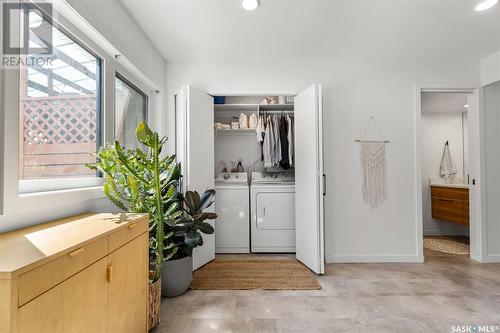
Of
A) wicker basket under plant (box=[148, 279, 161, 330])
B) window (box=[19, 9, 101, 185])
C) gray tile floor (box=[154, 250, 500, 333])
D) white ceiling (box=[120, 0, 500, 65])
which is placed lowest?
gray tile floor (box=[154, 250, 500, 333])

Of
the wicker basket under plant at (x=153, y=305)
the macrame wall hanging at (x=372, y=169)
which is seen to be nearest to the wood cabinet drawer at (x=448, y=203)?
the macrame wall hanging at (x=372, y=169)

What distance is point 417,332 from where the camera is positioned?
1.55 meters

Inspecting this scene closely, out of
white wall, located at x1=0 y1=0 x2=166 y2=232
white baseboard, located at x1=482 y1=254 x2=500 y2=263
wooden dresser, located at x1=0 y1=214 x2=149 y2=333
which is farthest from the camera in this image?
white baseboard, located at x1=482 y1=254 x2=500 y2=263

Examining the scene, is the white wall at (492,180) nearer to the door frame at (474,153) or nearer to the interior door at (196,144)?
the door frame at (474,153)

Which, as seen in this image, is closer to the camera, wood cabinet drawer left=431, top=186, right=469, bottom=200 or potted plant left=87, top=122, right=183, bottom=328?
potted plant left=87, top=122, right=183, bottom=328

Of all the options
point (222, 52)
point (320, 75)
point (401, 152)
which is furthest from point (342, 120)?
point (222, 52)

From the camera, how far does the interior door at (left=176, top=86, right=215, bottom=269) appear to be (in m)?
2.54

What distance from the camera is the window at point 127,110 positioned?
213cm

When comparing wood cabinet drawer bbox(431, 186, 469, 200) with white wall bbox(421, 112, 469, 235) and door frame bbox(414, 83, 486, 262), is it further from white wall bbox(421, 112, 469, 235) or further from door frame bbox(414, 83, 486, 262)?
door frame bbox(414, 83, 486, 262)

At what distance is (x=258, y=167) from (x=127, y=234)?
8.30ft

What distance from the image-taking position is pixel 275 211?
10.2ft

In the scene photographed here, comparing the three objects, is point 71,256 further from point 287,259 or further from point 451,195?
point 451,195

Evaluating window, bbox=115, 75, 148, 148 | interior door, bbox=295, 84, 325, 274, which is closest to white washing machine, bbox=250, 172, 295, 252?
interior door, bbox=295, 84, 325, 274

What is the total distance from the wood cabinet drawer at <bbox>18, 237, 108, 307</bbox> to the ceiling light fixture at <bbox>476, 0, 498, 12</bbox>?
3.11 metres
